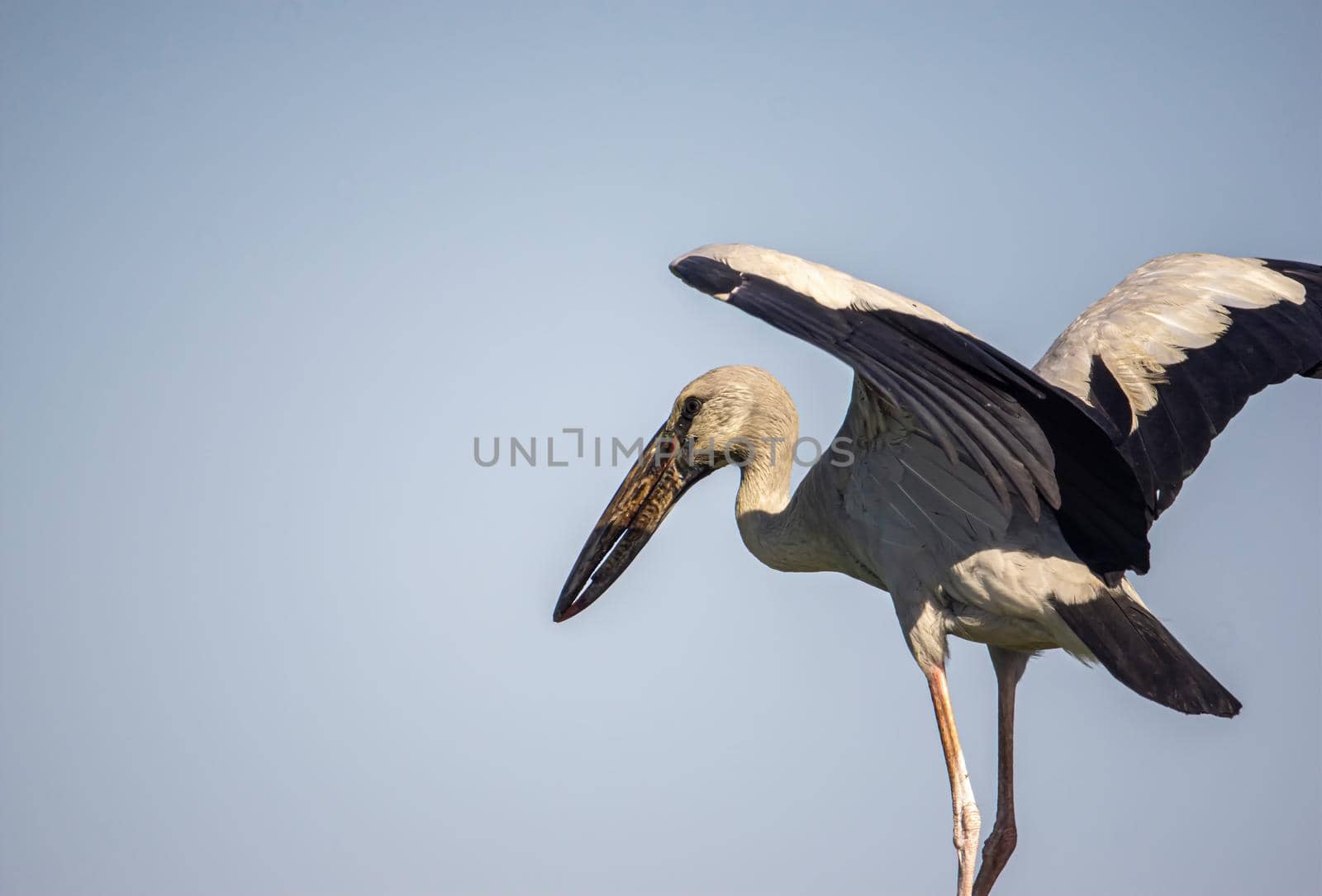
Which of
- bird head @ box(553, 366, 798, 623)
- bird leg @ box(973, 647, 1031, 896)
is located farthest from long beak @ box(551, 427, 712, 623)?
bird leg @ box(973, 647, 1031, 896)

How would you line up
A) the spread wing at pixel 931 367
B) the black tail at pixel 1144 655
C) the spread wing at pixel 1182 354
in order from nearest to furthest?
the spread wing at pixel 931 367
the black tail at pixel 1144 655
the spread wing at pixel 1182 354

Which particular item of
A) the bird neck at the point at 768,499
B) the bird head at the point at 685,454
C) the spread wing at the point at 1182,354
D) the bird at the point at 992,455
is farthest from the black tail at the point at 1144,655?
the bird head at the point at 685,454

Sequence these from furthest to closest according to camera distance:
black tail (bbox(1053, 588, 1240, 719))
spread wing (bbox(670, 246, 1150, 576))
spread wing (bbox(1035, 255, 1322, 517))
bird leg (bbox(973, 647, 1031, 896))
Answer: bird leg (bbox(973, 647, 1031, 896)), spread wing (bbox(1035, 255, 1322, 517)), black tail (bbox(1053, 588, 1240, 719)), spread wing (bbox(670, 246, 1150, 576))

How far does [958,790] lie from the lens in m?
5.50

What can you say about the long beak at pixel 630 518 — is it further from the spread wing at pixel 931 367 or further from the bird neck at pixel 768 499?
the spread wing at pixel 931 367

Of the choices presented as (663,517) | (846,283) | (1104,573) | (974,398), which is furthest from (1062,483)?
(663,517)

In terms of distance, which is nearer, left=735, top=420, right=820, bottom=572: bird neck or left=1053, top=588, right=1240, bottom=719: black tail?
left=1053, top=588, right=1240, bottom=719: black tail

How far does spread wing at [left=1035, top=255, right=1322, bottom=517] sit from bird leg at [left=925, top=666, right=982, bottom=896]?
3.01ft

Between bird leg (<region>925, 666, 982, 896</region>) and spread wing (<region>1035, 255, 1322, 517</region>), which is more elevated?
spread wing (<region>1035, 255, 1322, 517</region>)

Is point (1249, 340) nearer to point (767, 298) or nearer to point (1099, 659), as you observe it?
point (1099, 659)

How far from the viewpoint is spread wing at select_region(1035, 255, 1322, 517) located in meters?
5.38

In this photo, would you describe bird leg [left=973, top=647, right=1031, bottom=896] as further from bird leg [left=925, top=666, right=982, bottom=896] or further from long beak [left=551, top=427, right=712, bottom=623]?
long beak [left=551, top=427, right=712, bottom=623]

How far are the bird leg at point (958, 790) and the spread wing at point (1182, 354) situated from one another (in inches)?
36.2

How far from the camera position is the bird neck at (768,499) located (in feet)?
20.5
